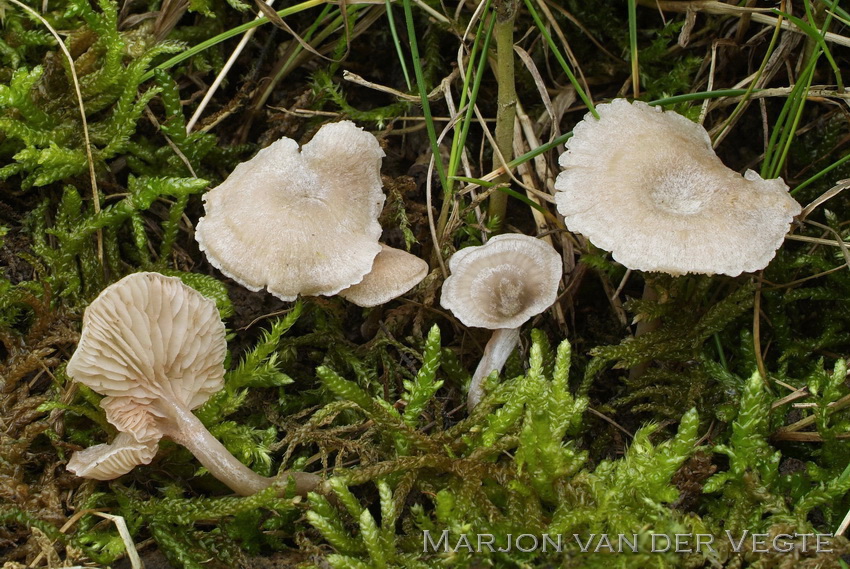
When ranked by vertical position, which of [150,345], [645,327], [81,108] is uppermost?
[81,108]

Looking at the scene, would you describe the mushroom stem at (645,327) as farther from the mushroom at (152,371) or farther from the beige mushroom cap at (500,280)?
the mushroom at (152,371)

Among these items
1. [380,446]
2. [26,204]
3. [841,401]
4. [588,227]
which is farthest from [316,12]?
[841,401]

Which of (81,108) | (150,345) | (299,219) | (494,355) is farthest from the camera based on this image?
(81,108)

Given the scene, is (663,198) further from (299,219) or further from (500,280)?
(299,219)

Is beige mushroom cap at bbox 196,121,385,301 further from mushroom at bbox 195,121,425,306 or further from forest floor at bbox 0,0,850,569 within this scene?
forest floor at bbox 0,0,850,569

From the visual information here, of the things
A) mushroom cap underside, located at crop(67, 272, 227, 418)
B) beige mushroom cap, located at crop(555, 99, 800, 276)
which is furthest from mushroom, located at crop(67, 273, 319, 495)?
beige mushroom cap, located at crop(555, 99, 800, 276)

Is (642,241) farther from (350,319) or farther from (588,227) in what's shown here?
(350,319)

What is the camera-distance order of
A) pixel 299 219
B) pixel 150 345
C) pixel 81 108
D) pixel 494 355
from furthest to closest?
pixel 81 108 < pixel 494 355 < pixel 299 219 < pixel 150 345

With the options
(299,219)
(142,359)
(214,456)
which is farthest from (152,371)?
(299,219)
